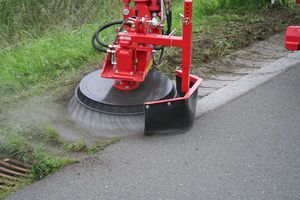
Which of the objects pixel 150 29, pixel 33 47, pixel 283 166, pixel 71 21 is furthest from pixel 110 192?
pixel 71 21

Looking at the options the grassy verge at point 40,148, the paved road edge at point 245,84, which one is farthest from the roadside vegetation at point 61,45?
→ the paved road edge at point 245,84

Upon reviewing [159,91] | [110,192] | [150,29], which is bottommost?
[110,192]

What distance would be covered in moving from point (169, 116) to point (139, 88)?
573 millimetres

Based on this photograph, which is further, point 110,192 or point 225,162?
point 225,162

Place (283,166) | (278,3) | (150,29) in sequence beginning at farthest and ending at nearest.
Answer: (278,3)
(150,29)
(283,166)

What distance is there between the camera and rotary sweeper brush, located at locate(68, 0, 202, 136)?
362 centimetres

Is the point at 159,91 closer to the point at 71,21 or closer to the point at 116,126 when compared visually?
the point at 116,126

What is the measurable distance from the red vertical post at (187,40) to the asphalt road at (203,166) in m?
0.39

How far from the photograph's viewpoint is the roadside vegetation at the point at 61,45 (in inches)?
139

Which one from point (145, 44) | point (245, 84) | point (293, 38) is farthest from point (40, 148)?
point (293, 38)

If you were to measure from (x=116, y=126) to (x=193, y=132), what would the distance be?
66 centimetres

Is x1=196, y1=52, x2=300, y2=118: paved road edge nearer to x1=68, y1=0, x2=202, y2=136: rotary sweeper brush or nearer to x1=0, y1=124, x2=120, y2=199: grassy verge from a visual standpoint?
Result: x1=68, y1=0, x2=202, y2=136: rotary sweeper brush

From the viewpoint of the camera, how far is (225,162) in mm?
3328

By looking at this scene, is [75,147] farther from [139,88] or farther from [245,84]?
[245,84]
